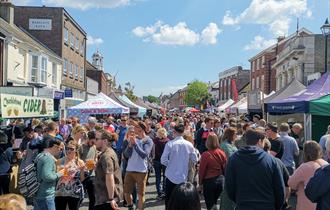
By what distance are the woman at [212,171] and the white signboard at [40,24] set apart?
89.6 feet

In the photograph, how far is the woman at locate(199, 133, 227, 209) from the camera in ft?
23.0

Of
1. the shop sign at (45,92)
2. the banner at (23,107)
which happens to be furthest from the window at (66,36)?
the banner at (23,107)

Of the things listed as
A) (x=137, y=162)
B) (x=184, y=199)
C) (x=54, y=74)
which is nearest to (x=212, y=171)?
(x=137, y=162)

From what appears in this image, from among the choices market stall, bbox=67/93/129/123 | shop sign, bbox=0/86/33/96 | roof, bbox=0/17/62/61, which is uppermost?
roof, bbox=0/17/62/61

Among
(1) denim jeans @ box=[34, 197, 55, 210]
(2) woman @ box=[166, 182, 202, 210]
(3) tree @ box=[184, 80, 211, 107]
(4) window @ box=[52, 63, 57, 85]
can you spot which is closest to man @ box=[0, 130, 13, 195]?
(1) denim jeans @ box=[34, 197, 55, 210]

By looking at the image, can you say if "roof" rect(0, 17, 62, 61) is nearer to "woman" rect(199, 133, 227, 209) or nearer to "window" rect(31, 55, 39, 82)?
"window" rect(31, 55, 39, 82)

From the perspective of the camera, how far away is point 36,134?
9.67 meters

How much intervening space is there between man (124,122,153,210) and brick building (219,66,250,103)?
242ft

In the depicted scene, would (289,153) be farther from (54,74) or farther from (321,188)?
(54,74)

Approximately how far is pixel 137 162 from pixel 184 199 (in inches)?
210

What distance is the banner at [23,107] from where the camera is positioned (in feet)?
27.0

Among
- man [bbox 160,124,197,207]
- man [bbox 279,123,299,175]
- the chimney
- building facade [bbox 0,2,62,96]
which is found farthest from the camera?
the chimney

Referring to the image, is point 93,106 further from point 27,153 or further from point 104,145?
point 104,145

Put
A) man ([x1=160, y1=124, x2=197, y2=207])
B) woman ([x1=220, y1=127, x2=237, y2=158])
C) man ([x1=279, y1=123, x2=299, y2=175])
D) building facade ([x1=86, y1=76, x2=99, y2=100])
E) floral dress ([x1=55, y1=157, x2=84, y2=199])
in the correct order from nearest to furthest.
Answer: floral dress ([x1=55, y1=157, x2=84, y2=199]) < woman ([x1=220, y1=127, x2=237, y2=158]) < man ([x1=160, y1=124, x2=197, y2=207]) < man ([x1=279, y1=123, x2=299, y2=175]) < building facade ([x1=86, y1=76, x2=99, y2=100])
